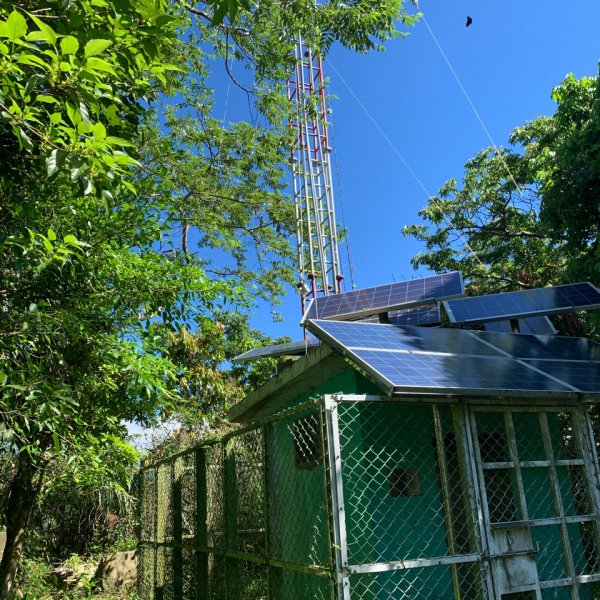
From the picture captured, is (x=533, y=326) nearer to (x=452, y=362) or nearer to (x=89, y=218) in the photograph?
(x=452, y=362)

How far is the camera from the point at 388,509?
4824mm

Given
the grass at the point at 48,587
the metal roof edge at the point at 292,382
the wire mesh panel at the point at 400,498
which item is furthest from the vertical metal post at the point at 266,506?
the grass at the point at 48,587

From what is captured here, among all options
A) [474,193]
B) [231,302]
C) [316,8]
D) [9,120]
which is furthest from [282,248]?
[9,120]

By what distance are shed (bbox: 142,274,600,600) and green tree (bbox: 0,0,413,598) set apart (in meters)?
1.33

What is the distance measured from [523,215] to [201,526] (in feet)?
42.7

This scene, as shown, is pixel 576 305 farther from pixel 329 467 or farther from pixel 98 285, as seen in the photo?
pixel 98 285

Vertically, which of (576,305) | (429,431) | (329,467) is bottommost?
(329,467)

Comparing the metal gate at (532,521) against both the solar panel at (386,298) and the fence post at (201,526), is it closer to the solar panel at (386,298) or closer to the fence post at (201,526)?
the solar panel at (386,298)

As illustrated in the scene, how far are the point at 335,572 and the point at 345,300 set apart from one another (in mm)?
4637

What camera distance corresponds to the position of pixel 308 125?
11.3m

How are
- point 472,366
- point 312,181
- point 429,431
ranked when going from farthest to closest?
point 312,181 → point 429,431 → point 472,366

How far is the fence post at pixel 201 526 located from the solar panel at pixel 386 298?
1.97 metres

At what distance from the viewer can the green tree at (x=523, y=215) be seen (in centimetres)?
886

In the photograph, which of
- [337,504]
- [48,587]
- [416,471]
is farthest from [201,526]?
[48,587]
